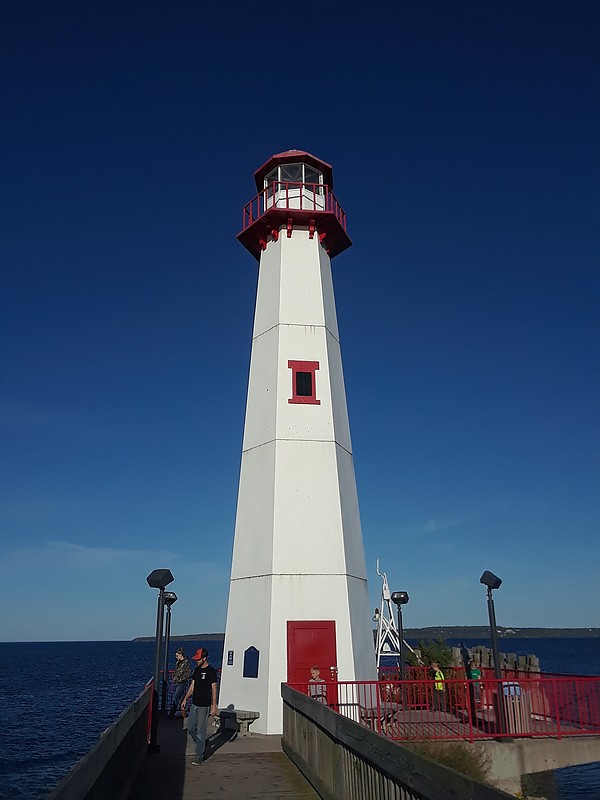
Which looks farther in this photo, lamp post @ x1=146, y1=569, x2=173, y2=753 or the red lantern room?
the red lantern room

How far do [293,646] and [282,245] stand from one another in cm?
1036

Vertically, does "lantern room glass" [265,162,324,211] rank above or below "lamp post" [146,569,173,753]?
above

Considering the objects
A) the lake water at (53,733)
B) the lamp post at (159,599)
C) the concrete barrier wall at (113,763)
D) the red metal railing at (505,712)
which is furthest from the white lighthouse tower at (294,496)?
the lake water at (53,733)

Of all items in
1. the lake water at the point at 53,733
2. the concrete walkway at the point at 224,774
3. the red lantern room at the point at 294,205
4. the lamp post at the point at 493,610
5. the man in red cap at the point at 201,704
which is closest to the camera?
the concrete walkway at the point at 224,774

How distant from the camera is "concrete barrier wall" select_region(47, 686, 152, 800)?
528 cm

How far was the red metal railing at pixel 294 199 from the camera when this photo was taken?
64.1 ft

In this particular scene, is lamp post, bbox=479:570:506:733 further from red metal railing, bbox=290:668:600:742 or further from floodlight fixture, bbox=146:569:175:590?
floodlight fixture, bbox=146:569:175:590

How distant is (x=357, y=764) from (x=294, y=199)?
15.8m

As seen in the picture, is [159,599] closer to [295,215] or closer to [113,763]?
[113,763]

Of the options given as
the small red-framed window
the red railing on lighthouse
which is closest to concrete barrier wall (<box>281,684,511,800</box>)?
the small red-framed window

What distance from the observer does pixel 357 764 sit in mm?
7180

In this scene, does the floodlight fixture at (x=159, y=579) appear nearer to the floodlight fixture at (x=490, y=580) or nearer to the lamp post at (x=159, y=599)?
the lamp post at (x=159, y=599)

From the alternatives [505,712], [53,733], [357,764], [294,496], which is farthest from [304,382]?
[53,733]

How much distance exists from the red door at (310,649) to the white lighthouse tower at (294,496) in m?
0.02
